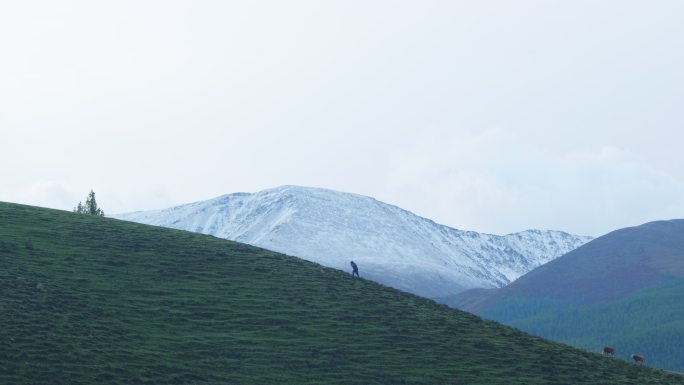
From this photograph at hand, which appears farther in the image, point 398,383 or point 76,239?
point 76,239

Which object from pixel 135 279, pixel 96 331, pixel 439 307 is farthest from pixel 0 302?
pixel 439 307

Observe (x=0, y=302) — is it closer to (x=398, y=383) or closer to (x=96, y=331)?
(x=96, y=331)

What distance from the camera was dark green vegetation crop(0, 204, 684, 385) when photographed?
65625mm

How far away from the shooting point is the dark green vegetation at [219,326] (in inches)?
2584

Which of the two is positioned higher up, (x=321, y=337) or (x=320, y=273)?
(x=320, y=273)

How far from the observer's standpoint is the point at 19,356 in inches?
2395

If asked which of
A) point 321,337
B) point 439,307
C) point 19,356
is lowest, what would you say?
point 19,356

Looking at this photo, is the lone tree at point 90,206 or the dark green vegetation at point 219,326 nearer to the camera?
the dark green vegetation at point 219,326

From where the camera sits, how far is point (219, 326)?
3071 inches

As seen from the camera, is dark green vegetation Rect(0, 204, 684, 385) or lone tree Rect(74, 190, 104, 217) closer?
dark green vegetation Rect(0, 204, 684, 385)

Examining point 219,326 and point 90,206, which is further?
point 90,206

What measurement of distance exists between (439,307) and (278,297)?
58.4 ft

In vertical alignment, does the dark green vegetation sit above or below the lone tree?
below

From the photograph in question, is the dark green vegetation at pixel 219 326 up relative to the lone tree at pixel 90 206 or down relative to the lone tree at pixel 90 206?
down
